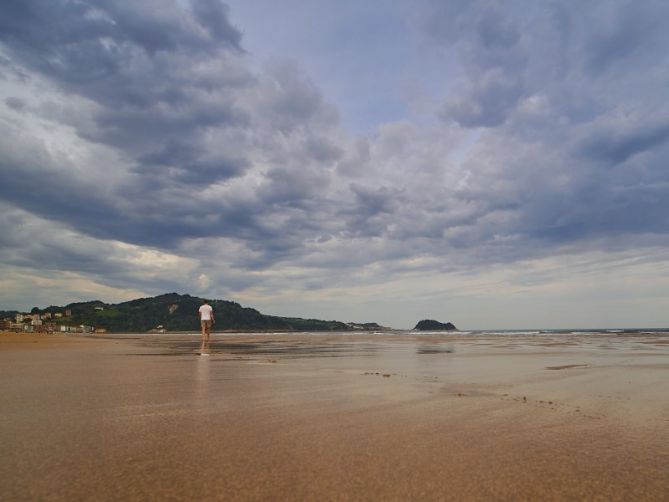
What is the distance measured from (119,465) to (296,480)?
105cm

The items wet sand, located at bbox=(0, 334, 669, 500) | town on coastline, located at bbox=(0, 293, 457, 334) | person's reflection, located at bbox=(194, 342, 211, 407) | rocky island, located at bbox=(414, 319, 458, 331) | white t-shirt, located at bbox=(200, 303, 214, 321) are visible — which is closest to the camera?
wet sand, located at bbox=(0, 334, 669, 500)

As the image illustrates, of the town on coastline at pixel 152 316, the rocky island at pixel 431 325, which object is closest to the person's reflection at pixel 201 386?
the town on coastline at pixel 152 316

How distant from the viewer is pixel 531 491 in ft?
7.27

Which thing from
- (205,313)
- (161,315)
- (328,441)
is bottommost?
(328,441)

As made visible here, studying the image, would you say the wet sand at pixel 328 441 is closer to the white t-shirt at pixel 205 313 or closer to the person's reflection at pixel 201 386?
the person's reflection at pixel 201 386

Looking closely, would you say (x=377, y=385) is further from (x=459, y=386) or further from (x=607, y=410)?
(x=607, y=410)

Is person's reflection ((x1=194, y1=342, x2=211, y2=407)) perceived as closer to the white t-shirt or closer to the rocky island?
the white t-shirt

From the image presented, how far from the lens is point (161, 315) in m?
77.4

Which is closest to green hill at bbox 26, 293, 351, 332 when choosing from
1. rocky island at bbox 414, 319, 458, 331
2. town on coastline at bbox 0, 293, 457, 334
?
town on coastline at bbox 0, 293, 457, 334

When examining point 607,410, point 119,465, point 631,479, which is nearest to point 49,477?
point 119,465

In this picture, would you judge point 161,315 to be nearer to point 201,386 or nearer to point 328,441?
point 201,386

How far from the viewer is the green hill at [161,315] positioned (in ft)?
222

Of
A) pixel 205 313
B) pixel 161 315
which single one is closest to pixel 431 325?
pixel 161 315

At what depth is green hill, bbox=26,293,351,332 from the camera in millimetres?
67812
